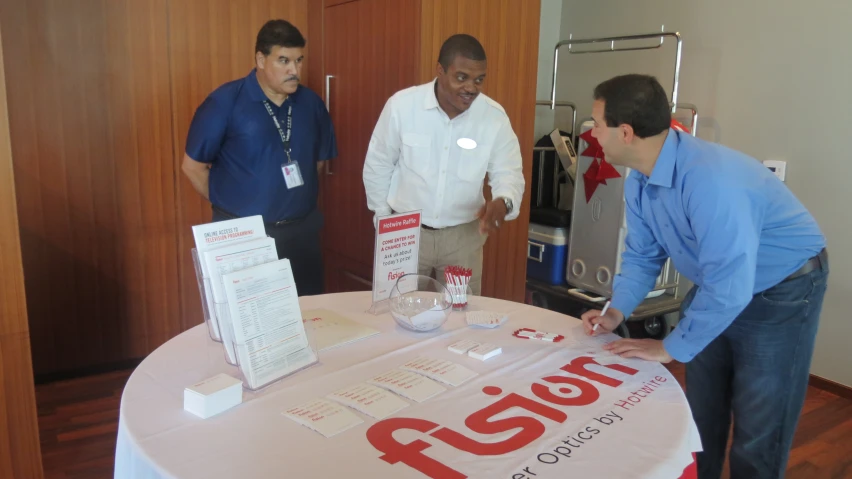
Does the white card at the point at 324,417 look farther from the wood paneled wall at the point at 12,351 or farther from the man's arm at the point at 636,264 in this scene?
the wood paneled wall at the point at 12,351

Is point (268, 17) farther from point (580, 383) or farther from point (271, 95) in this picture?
point (580, 383)

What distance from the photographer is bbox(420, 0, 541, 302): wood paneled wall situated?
9.29ft

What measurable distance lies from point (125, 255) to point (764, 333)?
2804mm

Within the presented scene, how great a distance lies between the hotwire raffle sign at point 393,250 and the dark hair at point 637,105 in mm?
637

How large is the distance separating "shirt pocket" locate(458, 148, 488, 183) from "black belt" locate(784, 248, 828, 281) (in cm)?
117

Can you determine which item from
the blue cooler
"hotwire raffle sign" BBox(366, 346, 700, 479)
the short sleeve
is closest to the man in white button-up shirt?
the short sleeve

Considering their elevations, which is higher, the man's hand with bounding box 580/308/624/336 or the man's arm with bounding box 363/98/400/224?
the man's arm with bounding box 363/98/400/224

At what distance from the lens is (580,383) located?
56.9 inches

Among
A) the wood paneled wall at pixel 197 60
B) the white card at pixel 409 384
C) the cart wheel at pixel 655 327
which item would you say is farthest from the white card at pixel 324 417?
the cart wheel at pixel 655 327

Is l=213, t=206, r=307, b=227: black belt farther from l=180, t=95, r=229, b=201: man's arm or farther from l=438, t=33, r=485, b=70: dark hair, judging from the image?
l=438, t=33, r=485, b=70: dark hair

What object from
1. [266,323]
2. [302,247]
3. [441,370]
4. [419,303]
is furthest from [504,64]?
[266,323]

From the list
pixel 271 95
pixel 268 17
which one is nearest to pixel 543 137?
pixel 268 17

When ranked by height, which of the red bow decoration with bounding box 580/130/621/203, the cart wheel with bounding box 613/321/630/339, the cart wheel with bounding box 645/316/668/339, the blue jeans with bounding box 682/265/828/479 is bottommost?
the cart wheel with bounding box 645/316/668/339

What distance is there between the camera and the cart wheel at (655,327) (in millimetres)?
3920
